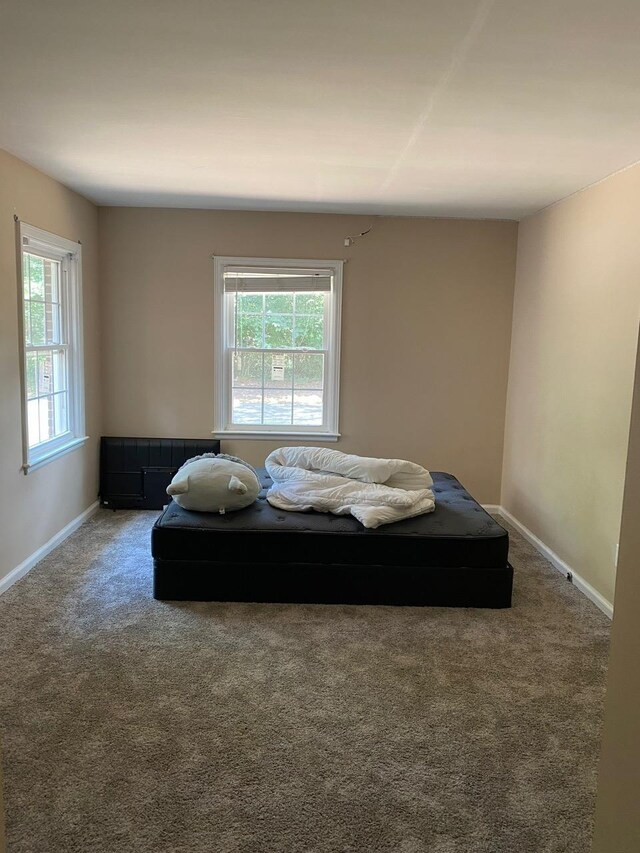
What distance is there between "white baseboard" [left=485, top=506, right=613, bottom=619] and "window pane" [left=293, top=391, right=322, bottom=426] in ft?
5.87

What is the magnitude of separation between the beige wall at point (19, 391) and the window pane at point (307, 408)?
168 cm

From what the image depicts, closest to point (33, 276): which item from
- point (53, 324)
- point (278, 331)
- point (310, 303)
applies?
point (53, 324)

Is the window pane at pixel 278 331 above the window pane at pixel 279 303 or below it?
below

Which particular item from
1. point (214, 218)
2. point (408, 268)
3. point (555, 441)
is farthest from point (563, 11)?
point (214, 218)

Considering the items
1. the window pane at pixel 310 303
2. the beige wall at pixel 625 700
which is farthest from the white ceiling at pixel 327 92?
the beige wall at pixel 625 700

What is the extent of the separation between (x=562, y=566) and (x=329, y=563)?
1.67 meters

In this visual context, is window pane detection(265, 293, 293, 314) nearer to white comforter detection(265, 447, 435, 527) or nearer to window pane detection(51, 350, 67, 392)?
white comforter detection(265, 447, 435, 527)

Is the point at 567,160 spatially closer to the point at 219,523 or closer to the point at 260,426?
the point at 219,523

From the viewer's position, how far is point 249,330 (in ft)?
17.4

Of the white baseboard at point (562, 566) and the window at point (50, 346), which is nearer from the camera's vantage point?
the white baseboard at point (562, 566)

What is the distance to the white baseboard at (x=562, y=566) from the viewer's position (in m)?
3.60

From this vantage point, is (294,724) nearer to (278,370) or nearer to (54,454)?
(54,454)

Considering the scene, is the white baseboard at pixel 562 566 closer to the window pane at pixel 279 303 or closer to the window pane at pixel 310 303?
the window pane at pixel 310 303

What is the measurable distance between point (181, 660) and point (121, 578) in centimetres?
111
